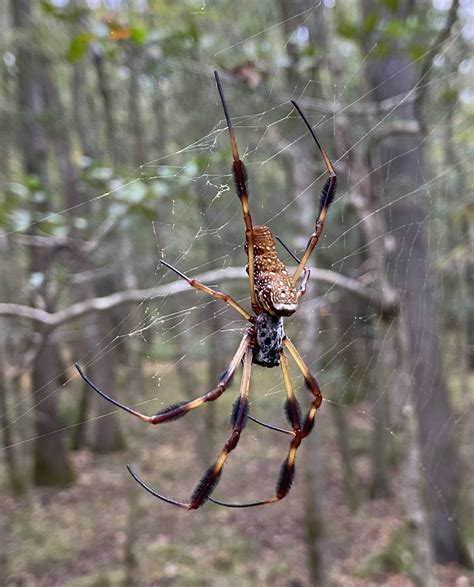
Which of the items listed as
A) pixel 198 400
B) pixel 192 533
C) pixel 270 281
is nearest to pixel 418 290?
pixel 270 281

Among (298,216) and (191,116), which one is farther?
(191,116)

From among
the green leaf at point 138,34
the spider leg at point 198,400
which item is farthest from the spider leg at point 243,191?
the green leaf at point 138,34

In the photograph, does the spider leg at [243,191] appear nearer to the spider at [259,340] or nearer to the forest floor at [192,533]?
the spider at [259,340]

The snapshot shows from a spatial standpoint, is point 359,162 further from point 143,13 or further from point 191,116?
point 191,116

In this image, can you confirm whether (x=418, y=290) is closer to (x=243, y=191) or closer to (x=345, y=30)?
(x=345, y=30)

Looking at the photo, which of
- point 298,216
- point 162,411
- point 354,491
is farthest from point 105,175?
point 354,491
